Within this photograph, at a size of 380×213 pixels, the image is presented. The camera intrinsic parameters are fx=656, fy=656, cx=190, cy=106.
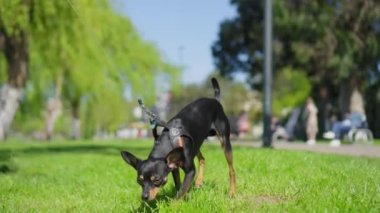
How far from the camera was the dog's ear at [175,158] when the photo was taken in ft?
21.9

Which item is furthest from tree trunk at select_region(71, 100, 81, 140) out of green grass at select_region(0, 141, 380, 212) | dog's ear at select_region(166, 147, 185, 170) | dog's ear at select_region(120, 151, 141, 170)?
dog's ear at select_region(166, 147, 185, 170)

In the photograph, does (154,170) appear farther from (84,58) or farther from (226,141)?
(84,58)

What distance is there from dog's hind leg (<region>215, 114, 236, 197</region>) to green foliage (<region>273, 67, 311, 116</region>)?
42.2 metres

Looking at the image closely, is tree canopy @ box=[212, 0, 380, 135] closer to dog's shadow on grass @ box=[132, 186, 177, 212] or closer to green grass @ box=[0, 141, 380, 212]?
green grass @ box=[0, 141, 380, 212]

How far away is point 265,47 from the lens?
61.4 ft

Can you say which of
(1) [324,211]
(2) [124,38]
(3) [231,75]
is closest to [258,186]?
(1) [324,211]

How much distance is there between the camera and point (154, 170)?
261 inches

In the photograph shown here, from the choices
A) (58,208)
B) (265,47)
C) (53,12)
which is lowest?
(58,208)

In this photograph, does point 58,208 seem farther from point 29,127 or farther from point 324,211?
point 29,127

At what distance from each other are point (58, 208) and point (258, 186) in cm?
246

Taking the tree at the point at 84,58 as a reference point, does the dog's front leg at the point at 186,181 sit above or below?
below

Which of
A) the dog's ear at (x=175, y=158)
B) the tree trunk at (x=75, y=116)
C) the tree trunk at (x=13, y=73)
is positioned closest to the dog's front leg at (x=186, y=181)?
the dog's ear at (x=175, y=158)

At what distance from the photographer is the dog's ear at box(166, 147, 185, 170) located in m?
6.69

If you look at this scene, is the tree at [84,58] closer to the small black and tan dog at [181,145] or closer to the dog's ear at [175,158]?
the small black and tan dog at [181,145]
